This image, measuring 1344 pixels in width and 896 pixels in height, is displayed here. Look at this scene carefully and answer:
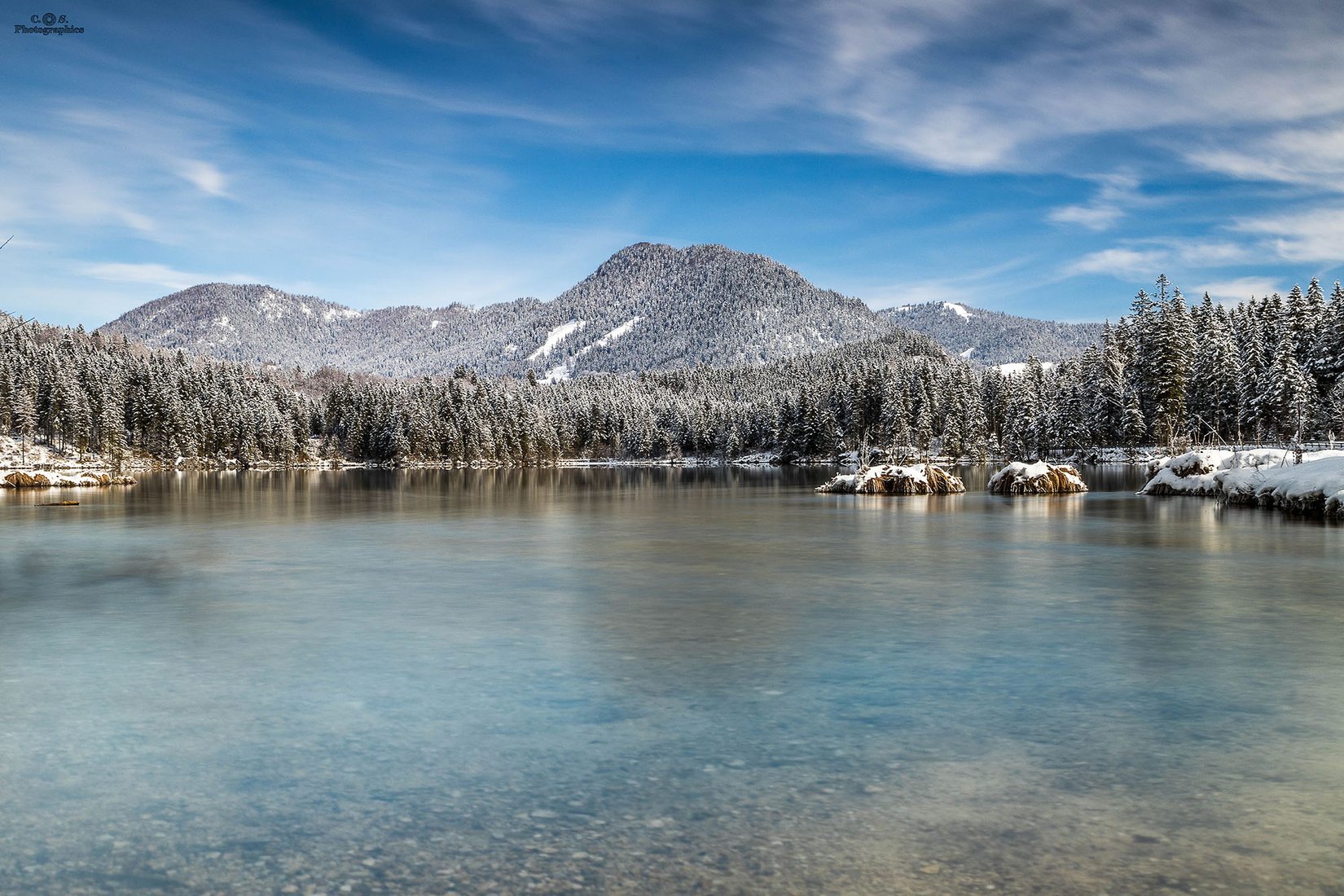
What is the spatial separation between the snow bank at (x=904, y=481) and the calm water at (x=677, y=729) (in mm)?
36638

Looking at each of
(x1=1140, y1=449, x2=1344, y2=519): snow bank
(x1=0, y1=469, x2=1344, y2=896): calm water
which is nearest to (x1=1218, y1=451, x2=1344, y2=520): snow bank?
(x1=1140, y1=449, x2=1344, y2=519): snow bank

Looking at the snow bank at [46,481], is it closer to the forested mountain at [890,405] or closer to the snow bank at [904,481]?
the forested mountain at [890,405]

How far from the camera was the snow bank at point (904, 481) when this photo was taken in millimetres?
62469

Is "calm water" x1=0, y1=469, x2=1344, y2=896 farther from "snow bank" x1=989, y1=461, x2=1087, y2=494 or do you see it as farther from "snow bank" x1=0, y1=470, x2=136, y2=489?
"snow bank" x1=0, y1=470, x2=136, y2=489

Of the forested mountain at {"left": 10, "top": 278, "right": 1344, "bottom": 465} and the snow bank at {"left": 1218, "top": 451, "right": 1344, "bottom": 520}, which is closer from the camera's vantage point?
the snow bank at {"left": 1218, "top": 451, "right": 1344, "bottom": 520}

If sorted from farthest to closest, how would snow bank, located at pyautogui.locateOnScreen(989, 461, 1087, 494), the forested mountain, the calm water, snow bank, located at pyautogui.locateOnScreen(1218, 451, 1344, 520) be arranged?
the forested mountain < snow bank, located at pyautogui.locateOnScreen(989, 461, 1087, 494) < snow bank, located at pyautogui.locateOnScreen(1218, 451, 1344, 520) < the calm water

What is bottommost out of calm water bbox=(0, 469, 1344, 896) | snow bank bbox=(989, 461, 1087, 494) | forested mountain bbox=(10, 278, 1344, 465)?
calm water bbox=(0, 469, 1344, 896)

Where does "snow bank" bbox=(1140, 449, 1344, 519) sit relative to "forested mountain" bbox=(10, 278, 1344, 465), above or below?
below

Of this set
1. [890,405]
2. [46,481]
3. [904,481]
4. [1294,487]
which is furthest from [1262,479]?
[890,405]

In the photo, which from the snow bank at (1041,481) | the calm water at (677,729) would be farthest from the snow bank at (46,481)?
the snow bank at (1041,481)

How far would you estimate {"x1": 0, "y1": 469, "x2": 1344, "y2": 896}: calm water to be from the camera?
7.05 m

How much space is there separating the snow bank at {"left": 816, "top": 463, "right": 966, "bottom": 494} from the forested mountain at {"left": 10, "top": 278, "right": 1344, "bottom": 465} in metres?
35.1

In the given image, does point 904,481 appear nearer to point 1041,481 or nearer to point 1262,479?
point 1041,481

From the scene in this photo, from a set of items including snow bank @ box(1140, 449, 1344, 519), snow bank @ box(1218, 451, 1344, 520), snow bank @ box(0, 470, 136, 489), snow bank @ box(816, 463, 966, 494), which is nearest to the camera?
snow bank @ box(1218, 451, 1344, 520)
